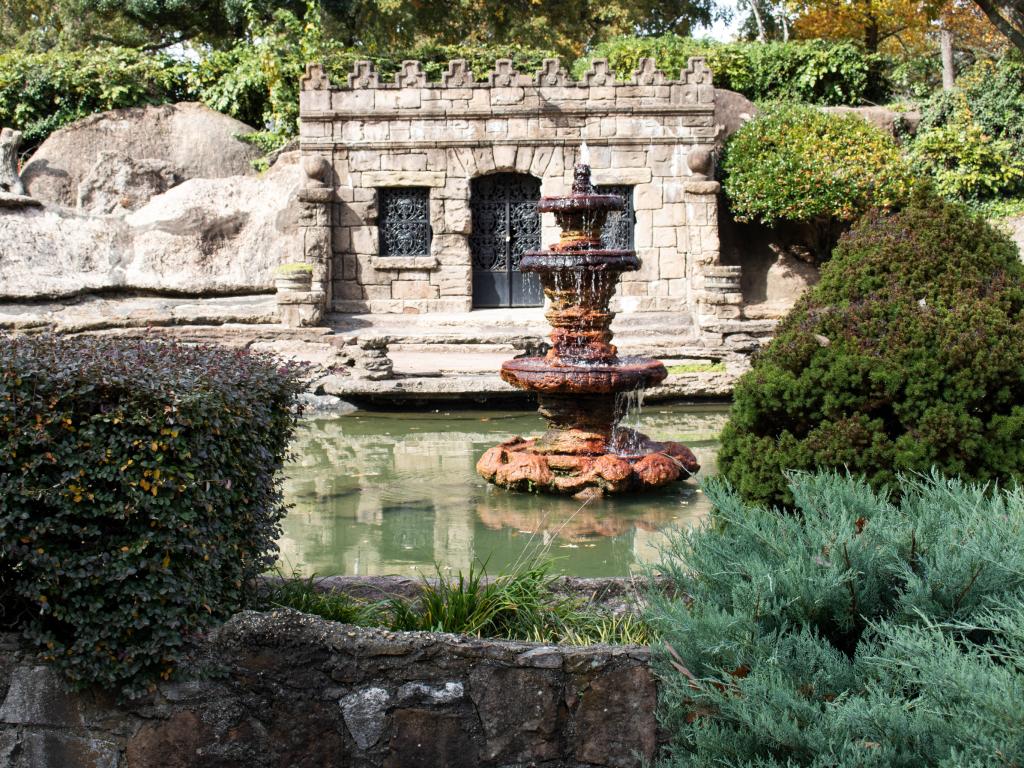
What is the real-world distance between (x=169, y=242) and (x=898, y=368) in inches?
643

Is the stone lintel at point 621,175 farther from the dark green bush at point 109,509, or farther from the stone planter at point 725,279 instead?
the dark green bush at point 109,509

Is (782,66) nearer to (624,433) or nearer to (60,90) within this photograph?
(60,90)

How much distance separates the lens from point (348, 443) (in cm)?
1048

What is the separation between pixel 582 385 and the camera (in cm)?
822

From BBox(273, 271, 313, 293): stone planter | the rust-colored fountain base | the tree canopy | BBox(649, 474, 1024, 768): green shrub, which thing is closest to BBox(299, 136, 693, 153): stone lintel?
BBox(273, 271, 313, 293): stone planter

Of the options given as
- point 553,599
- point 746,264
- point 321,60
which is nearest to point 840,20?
point 746,264

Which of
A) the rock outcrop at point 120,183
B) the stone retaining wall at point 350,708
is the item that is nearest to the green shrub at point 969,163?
the rock outcrop at point 120,183

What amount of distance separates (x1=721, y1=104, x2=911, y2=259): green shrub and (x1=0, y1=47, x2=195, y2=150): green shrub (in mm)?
12562

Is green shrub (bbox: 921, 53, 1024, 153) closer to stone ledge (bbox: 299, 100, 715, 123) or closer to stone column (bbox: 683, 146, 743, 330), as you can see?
stone ledge (bbox: 299, 100, 715, 123)

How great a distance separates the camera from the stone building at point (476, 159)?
18562 millimetres

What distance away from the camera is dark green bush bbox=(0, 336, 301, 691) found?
322cm

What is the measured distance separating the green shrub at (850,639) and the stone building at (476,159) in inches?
608

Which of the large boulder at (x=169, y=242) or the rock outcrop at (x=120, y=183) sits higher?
the rock outcrop at (x=120, y=183)

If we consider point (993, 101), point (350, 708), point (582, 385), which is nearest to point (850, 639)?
point (350, 708)
